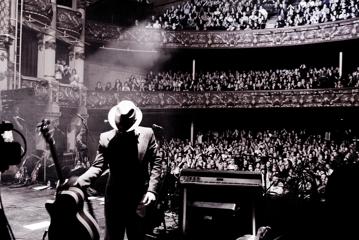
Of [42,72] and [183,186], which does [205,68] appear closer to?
[42,72]

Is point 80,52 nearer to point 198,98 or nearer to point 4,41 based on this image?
point 4,41

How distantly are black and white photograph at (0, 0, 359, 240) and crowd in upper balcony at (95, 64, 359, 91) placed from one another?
9 centimetres

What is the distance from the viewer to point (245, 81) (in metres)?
20.0

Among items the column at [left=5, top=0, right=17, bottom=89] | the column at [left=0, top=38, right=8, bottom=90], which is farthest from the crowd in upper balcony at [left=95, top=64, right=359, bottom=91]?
the column at [left=0, top=38, right=8, bottom=90]

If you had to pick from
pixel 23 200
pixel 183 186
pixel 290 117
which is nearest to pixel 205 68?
pixel 290 117

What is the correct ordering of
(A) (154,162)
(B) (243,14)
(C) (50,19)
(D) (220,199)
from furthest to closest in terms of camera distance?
(B) (243,14)
(C) (50,19)
(D) (220,199)
(A) (154,162)

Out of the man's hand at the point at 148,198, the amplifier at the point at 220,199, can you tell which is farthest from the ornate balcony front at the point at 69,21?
the man's hand at the point at 148,198

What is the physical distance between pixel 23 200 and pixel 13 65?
7.11 meters

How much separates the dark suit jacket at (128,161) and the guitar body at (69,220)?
31 cm

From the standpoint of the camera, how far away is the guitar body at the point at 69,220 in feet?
8.91

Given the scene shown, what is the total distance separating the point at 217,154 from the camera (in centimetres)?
1410

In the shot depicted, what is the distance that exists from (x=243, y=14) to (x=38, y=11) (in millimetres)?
11493

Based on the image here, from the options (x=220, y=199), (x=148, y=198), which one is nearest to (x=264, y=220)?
(x=220, y=199)

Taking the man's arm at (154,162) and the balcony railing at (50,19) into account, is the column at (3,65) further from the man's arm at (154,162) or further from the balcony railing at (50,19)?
the man's arm at (154,162)
